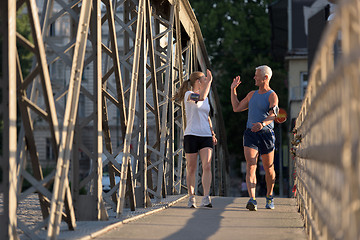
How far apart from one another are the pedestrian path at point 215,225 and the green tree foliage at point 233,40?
37.6 meters

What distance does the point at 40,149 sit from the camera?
6159 cm

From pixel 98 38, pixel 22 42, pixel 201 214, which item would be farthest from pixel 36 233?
pixel 201 214

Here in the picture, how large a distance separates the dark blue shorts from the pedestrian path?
28.1 inches

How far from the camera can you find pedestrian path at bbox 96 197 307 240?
605 centimetres

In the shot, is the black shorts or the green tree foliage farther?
the green tree foliage

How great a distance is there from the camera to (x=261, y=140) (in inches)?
352

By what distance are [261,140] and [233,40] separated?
126 feet

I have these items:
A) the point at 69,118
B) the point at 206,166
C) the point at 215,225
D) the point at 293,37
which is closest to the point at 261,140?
the point at 206,166

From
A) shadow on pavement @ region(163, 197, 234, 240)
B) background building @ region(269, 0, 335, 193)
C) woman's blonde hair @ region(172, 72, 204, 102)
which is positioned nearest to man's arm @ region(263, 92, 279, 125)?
woman's blonde hair @ region(172, 72, 204, 102)

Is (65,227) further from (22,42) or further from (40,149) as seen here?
(40,149)

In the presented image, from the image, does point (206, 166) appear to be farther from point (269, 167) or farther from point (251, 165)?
point (269, 167)

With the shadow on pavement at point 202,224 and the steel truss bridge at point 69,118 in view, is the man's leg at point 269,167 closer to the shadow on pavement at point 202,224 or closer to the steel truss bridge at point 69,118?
the shadow on pavement at point 202,224

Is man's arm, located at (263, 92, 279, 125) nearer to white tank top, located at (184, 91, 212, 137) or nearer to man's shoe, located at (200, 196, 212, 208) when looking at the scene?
white tank top, located at (184, 91, 212, 137)

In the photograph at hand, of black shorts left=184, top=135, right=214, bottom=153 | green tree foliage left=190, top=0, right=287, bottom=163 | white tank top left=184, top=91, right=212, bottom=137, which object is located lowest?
black shorts left=184, top=135, right=214, bottom=153
